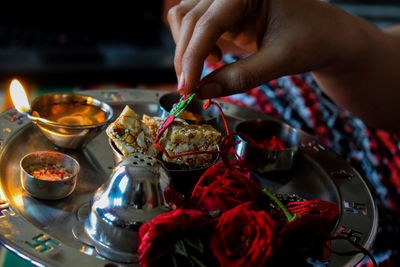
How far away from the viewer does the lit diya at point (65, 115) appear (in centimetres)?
89

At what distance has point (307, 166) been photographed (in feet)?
3.39

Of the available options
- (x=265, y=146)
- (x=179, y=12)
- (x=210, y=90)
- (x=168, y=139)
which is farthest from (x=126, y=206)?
(x=179, y=12)

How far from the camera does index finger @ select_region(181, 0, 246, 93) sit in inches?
34.0

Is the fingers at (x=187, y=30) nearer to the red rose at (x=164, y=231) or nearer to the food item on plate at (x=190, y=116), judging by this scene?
the food item on plate at (x=190, y=116)

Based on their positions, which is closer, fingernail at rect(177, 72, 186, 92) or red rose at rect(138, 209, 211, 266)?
red rose at rect(138, 209, 211, 266)

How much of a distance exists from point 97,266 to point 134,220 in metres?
0.09

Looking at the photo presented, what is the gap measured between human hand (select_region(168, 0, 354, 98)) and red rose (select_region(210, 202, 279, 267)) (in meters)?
0.33

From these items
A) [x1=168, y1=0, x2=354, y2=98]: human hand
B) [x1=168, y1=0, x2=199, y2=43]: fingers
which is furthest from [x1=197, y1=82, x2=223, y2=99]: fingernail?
[x1=168, y1=0, x2=199, y2=43]: fingers

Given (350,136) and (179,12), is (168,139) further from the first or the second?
(350,136)

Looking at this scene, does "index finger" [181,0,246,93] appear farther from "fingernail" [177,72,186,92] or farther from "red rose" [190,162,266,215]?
"red rose" [190,162,266,215]

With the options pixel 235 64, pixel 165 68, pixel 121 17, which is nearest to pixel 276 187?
pixel 235 64

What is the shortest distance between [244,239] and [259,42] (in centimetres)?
48

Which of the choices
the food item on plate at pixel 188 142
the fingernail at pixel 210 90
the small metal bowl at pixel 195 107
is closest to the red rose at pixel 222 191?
the food item on plate at pixel 188 142

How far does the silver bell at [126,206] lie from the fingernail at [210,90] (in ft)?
0.73
